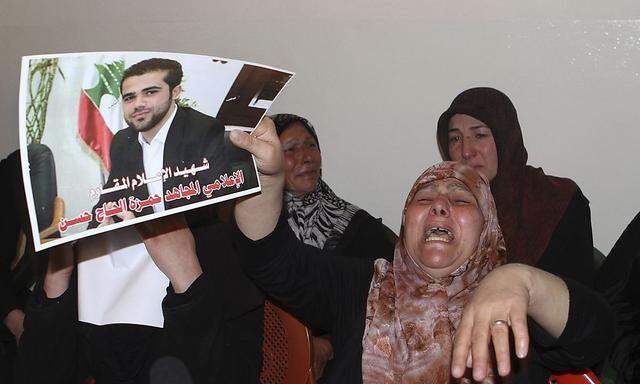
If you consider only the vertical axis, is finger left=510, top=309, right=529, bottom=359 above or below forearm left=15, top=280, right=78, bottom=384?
above

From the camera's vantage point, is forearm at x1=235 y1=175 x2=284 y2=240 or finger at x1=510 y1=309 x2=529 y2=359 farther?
forearm at x1=235 y1=175 x2=284 y2=240

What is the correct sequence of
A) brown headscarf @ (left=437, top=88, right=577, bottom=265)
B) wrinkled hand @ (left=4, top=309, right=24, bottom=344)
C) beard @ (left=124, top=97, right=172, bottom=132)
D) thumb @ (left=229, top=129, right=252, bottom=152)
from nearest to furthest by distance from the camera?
beard @ (left=124, top=97, right=172, bottom=132)
thumb @ (left=229, top=129, right=252, bottom=152)
wrinkled hand @ (left=4, top=309, right=24, bottom=344)
brown headscarf @ (left=437, top=88, right=577, bottom=265)

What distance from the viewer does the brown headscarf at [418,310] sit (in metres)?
1.82

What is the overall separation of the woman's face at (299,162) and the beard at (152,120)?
187 cm

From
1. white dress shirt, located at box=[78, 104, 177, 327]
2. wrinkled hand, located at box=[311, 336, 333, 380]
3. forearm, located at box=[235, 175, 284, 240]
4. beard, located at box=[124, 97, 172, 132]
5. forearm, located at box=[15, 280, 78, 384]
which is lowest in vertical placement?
wrinkled hand, located at box=[311, 336, 333, 380]

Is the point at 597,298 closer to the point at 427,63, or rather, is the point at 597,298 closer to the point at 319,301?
the point at 319,301

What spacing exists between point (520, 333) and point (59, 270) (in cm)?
109

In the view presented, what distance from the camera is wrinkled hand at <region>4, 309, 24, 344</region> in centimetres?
272

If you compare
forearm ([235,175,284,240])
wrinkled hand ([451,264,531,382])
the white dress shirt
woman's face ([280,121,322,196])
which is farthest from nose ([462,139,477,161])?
wrinkled hand ([451,264,531,382])

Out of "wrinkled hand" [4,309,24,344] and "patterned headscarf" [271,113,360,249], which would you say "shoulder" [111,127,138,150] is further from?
"patterned headscarf" [271,113,360,249]

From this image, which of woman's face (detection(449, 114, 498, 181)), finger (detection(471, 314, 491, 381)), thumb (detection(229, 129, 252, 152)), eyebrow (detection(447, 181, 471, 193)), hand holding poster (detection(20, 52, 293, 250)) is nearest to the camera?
finger (detection(471, 314, 491, 381))

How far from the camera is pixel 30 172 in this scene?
1192mm

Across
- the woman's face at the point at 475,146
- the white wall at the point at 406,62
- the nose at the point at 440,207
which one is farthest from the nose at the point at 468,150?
the nose at the point at 440,207

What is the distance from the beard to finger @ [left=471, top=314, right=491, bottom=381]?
603mm
